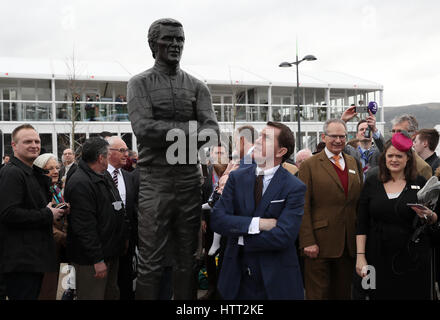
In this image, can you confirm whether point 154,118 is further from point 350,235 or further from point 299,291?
point 350,235

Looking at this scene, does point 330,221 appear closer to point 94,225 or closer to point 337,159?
point 337,159

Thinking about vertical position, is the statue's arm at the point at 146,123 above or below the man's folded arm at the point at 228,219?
above

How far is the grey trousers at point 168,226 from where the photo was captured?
3484 millimetres

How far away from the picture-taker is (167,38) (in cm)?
351

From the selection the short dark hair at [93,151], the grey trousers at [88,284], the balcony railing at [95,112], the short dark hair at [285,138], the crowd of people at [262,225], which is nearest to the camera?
the crowd of people at [262,225]

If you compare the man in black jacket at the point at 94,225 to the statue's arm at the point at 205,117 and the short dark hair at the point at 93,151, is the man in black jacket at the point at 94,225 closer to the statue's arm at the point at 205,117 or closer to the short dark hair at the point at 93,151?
the short dark hair at the point at 93,151

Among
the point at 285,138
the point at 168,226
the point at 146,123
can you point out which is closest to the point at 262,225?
the point at 285,138

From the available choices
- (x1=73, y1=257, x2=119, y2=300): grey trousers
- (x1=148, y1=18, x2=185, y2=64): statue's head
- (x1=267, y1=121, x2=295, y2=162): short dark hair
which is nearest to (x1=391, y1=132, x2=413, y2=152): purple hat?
(x1=267, y1=121, x2=295, y2=162): short dark hair

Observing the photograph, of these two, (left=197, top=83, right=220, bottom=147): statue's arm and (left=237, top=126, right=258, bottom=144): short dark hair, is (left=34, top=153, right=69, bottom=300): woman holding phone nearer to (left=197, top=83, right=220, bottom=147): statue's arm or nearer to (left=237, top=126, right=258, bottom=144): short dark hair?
(left=197, top=83, right=220, bottom=147): statue's arm

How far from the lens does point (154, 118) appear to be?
3572 mm

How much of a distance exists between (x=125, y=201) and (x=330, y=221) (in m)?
2.21

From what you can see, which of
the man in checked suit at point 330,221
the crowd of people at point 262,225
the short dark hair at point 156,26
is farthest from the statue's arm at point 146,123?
the man in checked suit at point 330,221

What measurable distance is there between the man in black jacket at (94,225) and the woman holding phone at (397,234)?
7.82 feet

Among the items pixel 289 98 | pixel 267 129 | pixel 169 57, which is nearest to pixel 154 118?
pixel 169 57
